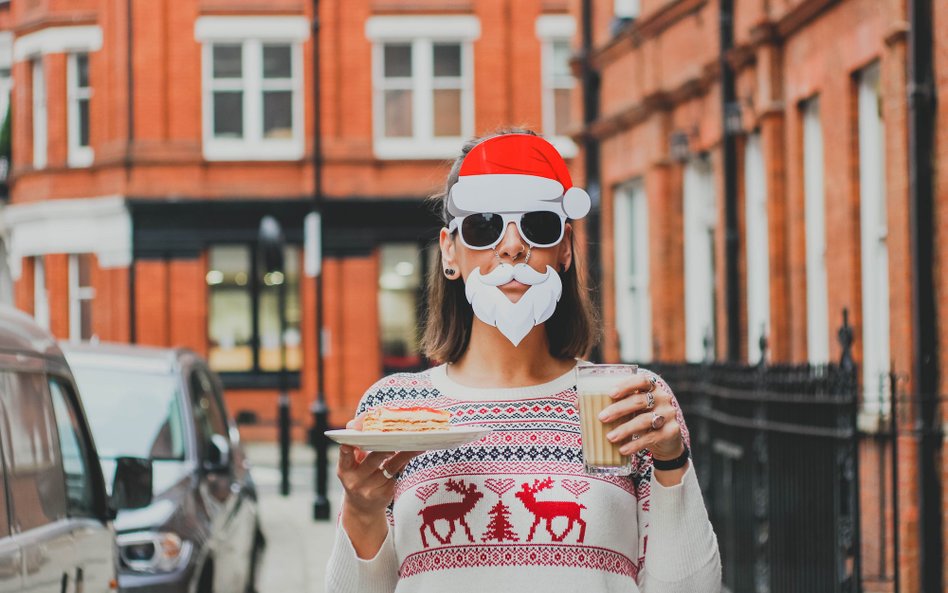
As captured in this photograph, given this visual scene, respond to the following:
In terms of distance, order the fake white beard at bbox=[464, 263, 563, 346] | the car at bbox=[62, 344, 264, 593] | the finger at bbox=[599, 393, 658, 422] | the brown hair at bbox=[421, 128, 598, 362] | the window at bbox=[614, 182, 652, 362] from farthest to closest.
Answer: the window at bbox=[614, 182, 652, 362] → the car at bbox=[62, 344, 264, 593] → the brown hair at bbox=[421, 128, 598, 362] → the fake white beard at bbox=[464, 263, 563, 346] → the finger at bbox=[599, 393, 658, 422]

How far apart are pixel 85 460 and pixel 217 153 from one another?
27.3 m

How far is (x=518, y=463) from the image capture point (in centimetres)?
327

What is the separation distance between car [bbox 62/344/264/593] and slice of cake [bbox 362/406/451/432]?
5.33 metres

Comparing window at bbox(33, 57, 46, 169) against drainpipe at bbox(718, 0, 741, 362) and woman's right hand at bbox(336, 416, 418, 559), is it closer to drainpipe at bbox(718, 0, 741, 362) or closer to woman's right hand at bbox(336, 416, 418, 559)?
drainpipe at bbox(718, 0, 741, 362)

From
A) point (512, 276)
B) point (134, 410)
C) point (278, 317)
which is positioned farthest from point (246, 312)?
point (512, 276)

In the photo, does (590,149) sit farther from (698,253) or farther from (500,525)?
(500,525)

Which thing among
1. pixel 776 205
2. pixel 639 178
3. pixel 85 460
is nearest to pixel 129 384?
pixel 85 460

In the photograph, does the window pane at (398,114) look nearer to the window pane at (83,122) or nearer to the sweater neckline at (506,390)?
the window pane at (83,122)

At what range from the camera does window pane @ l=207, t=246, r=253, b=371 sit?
33406 millimetres

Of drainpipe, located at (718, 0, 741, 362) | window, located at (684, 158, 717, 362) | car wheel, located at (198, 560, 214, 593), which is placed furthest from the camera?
window, located at (684, 158, 717, 362)

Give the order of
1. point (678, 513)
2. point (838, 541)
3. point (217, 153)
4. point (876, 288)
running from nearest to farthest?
point (678, 513)
point (838, 541)
point (876, 288)
point (217, 153)

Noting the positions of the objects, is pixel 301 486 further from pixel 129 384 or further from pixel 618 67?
pixel 129 384

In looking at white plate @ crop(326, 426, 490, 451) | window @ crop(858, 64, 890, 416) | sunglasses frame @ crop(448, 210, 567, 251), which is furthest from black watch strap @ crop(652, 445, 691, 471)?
window @ crop(858, 64, 890, 416)

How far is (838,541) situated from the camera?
24.2ft
